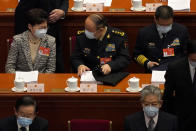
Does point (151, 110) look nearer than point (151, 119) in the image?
Yes

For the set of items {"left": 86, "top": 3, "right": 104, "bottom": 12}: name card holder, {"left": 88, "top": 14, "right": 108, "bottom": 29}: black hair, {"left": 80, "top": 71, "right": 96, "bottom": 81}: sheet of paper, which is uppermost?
{"left": 86, "top": 3, "right": 104, "bottom": 12}: name card holder

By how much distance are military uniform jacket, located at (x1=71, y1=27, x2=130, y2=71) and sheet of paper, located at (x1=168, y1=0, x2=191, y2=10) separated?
3.45ft

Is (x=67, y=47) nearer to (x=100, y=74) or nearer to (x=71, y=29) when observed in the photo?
(x=71, y=29)

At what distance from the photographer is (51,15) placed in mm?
6453

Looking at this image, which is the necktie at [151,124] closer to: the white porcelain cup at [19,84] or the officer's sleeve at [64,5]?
the white porcelain cup at [19,84]

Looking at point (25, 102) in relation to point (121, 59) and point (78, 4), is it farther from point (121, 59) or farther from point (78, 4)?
point (78, 4)

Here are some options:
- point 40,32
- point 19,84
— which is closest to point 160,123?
point 19,84

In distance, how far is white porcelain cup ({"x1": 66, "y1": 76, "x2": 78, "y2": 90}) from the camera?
18.2ft

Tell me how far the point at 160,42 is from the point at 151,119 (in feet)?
4.39

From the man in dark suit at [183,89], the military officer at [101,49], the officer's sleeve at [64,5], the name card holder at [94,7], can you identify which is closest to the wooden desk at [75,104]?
the military officer at [101,49]

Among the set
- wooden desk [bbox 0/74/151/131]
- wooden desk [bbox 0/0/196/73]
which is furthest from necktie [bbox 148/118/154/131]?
wooden desk [bbox 0/0/196/73]

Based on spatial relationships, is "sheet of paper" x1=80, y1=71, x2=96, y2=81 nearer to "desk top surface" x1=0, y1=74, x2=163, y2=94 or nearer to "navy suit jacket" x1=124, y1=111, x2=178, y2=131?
"desk top surface" x1=0, y1=74, x2=163, y2=94

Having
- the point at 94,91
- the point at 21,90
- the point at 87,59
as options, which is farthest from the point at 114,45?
the point at 21,90

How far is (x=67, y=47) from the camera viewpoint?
22.9 ft
